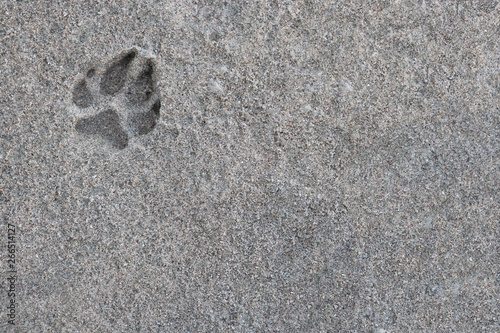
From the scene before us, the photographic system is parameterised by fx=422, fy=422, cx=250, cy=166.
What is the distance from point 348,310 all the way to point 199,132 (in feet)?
1.98

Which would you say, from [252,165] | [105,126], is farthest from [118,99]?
[252,165]

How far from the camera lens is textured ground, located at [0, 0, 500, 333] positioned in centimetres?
104

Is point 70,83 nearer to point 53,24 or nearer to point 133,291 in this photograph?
point 53,24

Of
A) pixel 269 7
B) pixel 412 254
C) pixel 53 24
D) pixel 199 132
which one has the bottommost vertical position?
pixel 412 254

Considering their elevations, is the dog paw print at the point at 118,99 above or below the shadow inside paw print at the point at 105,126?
above

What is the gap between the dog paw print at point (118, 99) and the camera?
1062 mm

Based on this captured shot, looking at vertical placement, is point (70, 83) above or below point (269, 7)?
below

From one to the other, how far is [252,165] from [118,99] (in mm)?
380

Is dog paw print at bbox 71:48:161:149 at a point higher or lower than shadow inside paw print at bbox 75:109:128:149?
higher

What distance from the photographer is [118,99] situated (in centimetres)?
107

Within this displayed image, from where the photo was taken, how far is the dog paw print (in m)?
1.06

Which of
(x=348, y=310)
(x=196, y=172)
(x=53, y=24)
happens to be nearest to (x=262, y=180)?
(x=196, y=172)

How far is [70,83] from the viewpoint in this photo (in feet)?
3.43

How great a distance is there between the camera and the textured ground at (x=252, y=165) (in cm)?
104
